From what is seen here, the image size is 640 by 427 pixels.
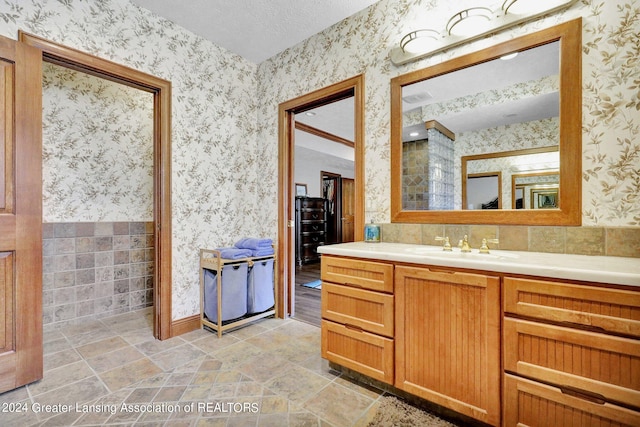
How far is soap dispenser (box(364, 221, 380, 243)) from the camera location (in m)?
2.10

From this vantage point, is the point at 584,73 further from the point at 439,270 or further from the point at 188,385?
the point at 188,385

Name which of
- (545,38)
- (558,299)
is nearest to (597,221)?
(558,299)

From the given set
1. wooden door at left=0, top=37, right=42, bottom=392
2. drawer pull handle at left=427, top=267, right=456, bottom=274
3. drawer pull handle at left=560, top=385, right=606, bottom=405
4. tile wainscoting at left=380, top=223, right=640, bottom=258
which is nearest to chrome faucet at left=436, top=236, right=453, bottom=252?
tile wainscoting at left=380, top=223, right=640, bottom=258

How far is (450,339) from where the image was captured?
136 centimetres

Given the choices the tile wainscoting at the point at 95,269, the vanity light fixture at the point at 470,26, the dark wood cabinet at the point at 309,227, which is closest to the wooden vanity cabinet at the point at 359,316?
the vanity light fixture at the point at 470,26

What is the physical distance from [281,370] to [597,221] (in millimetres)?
1977

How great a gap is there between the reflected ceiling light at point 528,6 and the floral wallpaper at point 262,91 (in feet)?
0.20

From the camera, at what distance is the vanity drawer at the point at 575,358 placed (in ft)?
3.31

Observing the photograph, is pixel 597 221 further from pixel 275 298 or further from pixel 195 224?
pixel 195 224

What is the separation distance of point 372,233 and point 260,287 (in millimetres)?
1263

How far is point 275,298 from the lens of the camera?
2.91 metres

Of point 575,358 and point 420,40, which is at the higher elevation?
point 420,40

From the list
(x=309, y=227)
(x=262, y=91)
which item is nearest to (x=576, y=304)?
(x=262, y=91)

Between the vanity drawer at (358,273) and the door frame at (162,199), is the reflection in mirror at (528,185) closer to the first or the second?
the vanity drawer at (358,273)
